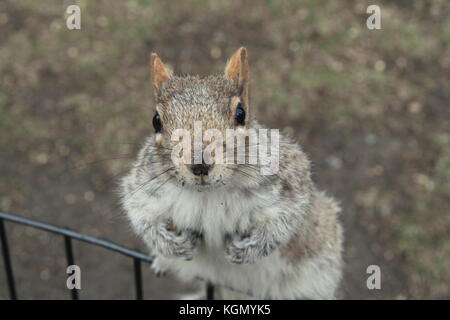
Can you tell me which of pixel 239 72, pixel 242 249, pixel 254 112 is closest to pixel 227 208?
pixel 242 249

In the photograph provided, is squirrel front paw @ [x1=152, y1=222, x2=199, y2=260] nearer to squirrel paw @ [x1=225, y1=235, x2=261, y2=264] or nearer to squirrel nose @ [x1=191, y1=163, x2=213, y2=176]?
squirrel paw @ [x1=225, y1=235, x2=261, y2=264]

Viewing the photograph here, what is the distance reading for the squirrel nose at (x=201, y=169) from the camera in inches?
58.7

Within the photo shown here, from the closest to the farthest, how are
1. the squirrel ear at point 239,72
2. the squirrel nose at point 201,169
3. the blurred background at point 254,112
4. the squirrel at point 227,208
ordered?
the squirrel nose at point 201,169, the squirrel at point 227,208, the squirrel ear at point 239,72, the blurred background at point 254,112

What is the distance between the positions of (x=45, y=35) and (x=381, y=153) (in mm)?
2969

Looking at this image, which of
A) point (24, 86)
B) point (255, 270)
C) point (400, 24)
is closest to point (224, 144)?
point (255, 270)

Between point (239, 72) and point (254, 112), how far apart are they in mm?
2076

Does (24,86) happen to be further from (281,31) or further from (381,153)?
(381,153)

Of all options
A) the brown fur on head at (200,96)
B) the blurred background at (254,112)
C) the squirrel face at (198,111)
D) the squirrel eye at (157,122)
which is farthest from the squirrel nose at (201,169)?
the blurred background at (254,112)

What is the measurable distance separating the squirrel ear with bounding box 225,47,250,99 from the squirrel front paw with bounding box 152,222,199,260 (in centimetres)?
48

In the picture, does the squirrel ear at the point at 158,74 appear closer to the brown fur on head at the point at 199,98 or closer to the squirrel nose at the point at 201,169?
the brown fur on head at the point at 199,98

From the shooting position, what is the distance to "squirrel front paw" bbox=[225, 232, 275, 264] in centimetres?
187

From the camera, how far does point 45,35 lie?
5.06 m

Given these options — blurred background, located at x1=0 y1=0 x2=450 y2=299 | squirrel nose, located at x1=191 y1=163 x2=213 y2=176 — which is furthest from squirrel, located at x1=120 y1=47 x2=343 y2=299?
blurred background, located at x1=0 y1=0 x2=450 y2=299

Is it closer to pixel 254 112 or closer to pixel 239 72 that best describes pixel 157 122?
pixel 239 72
